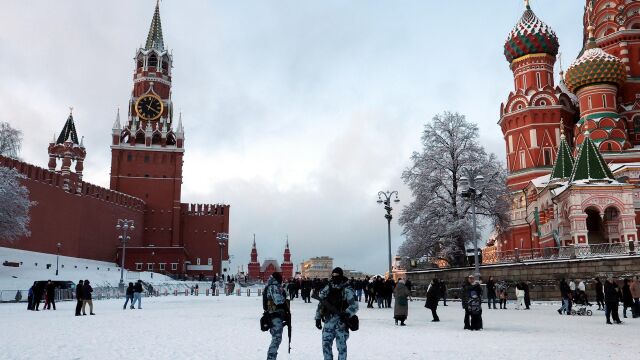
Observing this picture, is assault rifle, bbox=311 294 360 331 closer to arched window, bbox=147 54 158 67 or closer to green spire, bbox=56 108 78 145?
green spire, bbox=56 108 78 145

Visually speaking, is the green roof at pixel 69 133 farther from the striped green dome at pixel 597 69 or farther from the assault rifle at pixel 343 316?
the assault rifle at pixel 343 316

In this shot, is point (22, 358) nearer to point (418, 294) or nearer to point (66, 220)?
point (418, 294)

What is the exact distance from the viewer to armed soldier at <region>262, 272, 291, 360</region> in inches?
258

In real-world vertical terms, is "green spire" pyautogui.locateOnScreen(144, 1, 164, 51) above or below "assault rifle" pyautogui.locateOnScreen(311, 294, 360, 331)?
above

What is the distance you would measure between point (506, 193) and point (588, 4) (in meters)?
Answer: 25.4

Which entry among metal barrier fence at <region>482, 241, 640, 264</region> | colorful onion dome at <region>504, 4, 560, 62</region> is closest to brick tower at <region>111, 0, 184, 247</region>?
colorful onion dome at <region>504, 4, 560, 62</region>

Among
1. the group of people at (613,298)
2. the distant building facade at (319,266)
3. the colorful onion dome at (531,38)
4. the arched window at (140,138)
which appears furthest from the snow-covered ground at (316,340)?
the distant building facade at (319,266)

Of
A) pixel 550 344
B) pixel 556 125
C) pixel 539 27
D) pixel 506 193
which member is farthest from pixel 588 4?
pixel 550 344

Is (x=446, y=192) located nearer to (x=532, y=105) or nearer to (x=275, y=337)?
(x=532, y=105)

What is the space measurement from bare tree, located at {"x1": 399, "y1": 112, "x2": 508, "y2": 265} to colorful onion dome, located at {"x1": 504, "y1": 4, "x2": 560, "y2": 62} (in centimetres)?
1781

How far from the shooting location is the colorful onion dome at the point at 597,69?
38.5 m

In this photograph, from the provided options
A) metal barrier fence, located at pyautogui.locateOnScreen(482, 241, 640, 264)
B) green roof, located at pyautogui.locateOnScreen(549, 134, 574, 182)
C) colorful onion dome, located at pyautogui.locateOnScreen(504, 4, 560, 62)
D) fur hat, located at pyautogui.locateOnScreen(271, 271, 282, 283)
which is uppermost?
colorful onion dome, located at pyautogui.locateOnScreen(504, 4, 560, 62)

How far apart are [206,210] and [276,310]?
66476 mm

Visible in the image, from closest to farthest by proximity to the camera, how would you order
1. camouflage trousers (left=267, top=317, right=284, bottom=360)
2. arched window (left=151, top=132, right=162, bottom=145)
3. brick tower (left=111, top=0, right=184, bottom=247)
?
camouflage trousers (left=267, top=317, right=284, bottom=360) < brick tower (left=111, top=0, right=184, bottom=247) < arched window (left=151, top=132, right=162, bottom=145)
